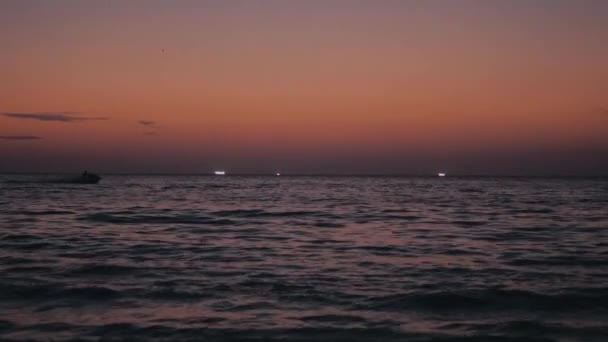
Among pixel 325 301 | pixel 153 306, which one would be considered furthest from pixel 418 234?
pixel 153 306

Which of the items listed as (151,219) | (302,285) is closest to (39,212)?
(151,219)

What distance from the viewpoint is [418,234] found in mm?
21484

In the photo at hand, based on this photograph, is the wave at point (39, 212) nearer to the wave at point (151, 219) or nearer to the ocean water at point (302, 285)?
the wave at point (151, 219)

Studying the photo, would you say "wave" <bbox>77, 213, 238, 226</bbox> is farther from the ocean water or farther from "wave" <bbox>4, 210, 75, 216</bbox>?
the ocean water

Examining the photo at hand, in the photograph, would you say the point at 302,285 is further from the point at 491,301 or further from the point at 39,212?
the point at 39,212

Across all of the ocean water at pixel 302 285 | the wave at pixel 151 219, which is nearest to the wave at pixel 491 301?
the ocean water at pixel 302 285

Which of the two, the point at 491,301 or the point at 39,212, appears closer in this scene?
the point at 491,301

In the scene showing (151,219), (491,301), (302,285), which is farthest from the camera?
(151,219)

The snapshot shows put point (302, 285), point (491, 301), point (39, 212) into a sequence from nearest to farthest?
point (491, 301), point (302, 285), point (39, 212)

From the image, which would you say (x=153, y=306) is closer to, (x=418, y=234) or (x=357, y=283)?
(x=357, y=283)

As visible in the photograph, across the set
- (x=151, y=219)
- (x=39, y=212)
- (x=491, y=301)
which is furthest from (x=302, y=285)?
(x=39, y=212)

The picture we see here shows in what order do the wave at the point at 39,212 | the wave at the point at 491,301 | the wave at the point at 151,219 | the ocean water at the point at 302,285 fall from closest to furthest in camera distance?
the ocean water at the point at 302,285 < the wave at the point at 491,301 < the wave at the point at 151,219 < the wave at the point at 39,212

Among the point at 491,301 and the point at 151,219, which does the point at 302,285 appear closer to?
the point at 491,301

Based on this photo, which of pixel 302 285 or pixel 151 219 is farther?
pixel 151 219
